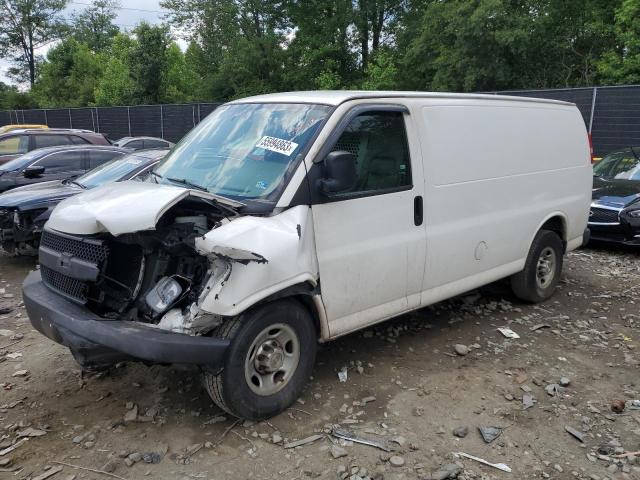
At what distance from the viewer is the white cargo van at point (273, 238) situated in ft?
10.6

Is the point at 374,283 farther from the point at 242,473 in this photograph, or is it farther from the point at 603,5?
the point at 603,5

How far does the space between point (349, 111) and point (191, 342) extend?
1925 millimetres

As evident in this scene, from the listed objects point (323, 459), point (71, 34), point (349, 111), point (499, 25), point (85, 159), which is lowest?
point (323, 459)

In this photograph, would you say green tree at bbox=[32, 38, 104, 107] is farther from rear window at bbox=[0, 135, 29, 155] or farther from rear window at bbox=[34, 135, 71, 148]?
rear window at bbox=[34, 135, 71, 148]

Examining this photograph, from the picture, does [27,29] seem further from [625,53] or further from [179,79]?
[625,53]

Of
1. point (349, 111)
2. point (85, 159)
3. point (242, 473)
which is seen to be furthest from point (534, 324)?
point (85, 159)

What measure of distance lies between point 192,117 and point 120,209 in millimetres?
22656

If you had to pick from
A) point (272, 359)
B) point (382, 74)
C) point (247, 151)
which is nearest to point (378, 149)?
point (247, 151)

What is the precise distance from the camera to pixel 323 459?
128 inches

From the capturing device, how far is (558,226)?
6.07 metres

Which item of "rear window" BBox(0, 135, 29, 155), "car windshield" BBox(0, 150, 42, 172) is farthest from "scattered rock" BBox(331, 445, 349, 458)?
"rear window" BBox(0, 135, 29, 155)

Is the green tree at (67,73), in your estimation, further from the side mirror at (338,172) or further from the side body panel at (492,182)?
the side mirror at (338,172)

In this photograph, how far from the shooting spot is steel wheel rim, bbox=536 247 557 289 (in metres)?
5.93

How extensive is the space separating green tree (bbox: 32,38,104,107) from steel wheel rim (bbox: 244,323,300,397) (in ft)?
152
